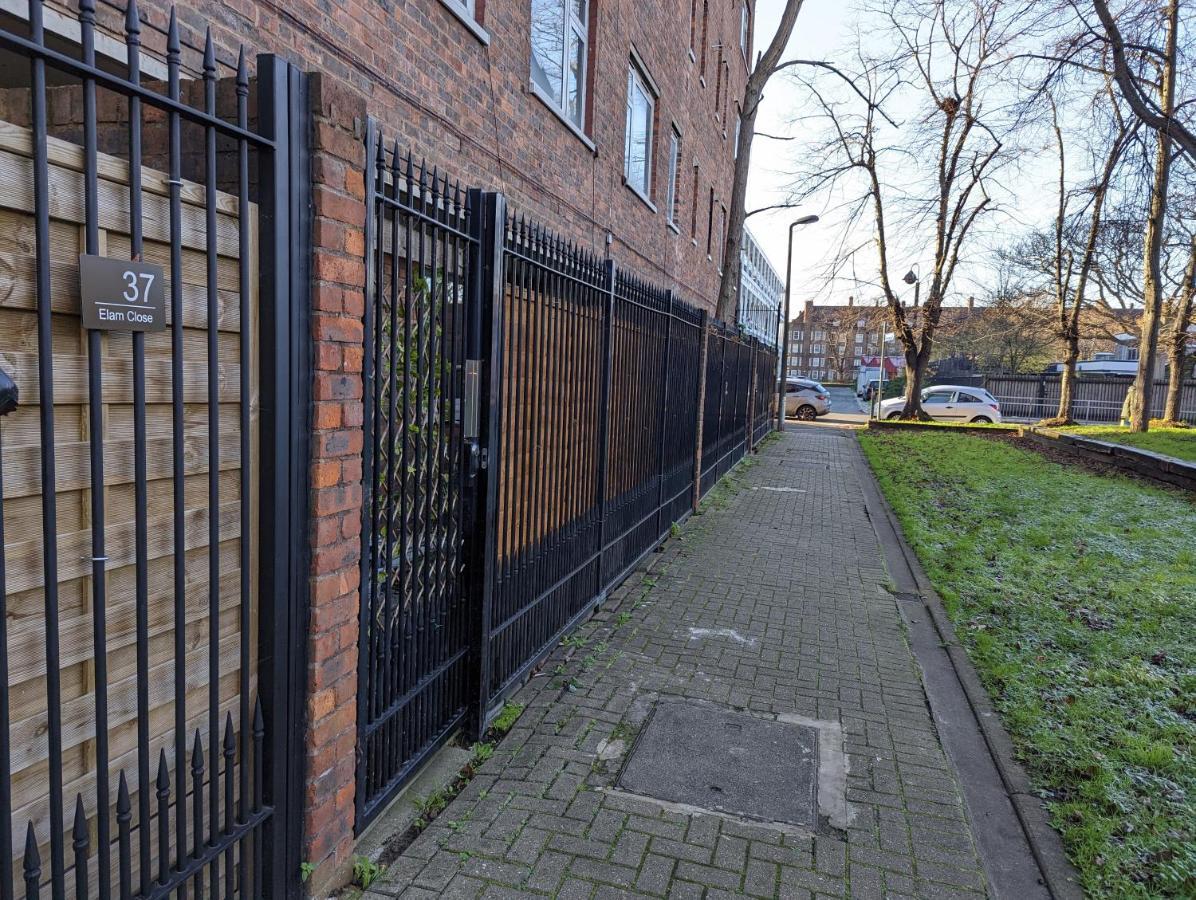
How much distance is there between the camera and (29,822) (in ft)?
5.26

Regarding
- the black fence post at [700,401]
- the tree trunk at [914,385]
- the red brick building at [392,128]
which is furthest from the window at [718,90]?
the tree trunk at [914,385]

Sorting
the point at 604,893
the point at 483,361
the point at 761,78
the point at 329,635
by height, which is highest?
the point at 761,78

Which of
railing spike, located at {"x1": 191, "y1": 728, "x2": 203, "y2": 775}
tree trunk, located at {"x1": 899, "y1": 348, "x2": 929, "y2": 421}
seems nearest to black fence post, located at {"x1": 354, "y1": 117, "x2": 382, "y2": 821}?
railing spike, located at {"x1": 191, "y1": 728, "x2": 203, "y2": 775}

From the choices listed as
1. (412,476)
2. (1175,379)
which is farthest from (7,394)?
(1175,379)

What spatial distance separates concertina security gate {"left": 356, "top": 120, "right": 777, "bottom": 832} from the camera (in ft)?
9.21

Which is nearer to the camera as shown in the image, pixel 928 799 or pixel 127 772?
pixel 127 772

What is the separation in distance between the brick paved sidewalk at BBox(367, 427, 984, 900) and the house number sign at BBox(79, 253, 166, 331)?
6.55 feet

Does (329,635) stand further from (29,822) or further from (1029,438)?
(1029,438)

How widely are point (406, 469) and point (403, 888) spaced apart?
4.77ft

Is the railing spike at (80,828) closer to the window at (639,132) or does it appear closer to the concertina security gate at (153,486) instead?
the concertina security gate at (153,486)

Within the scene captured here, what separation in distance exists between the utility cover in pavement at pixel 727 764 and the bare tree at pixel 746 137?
33.3 ft

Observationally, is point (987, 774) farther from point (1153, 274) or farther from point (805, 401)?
point (805, 401)

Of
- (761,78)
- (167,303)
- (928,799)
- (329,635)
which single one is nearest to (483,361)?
(329,635)

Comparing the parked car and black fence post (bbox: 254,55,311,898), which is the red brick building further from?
the parked car
